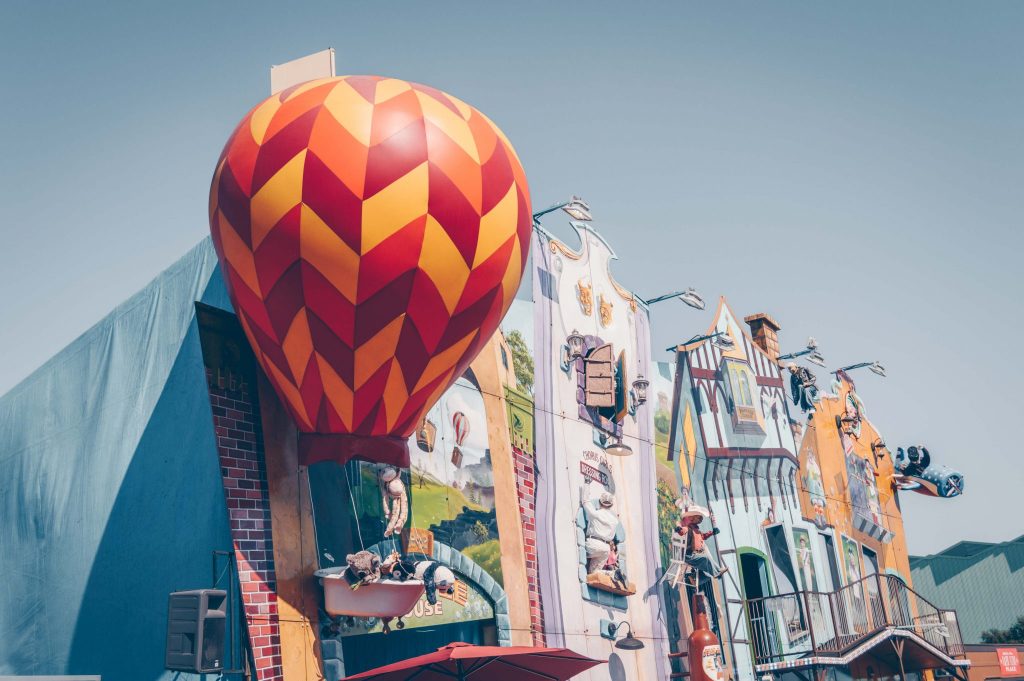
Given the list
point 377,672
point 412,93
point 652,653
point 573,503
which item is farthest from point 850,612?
point 412,93

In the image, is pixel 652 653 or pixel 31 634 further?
pixel 652 653

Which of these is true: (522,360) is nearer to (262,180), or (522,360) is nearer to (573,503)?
(573,503)

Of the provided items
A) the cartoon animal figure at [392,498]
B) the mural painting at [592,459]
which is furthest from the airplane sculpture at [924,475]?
the cartoon animal figure at [392,498]

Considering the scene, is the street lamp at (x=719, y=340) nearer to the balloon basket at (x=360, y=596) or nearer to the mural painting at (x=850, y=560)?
the mural painting at (x=850, y=560)

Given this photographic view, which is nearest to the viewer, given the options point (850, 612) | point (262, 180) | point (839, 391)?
point (262, 180)

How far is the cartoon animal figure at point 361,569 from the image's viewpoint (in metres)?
9.70

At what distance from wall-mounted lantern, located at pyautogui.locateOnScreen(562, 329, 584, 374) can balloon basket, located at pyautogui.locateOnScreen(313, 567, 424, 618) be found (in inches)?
228

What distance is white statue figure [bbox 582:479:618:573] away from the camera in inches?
570

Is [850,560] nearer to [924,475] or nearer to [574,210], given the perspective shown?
[924,475]

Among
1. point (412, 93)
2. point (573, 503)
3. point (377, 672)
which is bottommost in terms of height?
point (377, 672)

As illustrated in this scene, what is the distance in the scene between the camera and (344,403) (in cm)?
942

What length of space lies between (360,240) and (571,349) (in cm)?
713

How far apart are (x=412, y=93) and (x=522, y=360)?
18.3 ft

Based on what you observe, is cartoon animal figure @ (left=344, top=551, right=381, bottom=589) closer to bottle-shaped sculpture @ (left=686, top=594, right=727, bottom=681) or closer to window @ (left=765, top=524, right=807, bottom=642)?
bottle-shaped sculpture @ (left=686, top=594, right=727, bottom=681)
